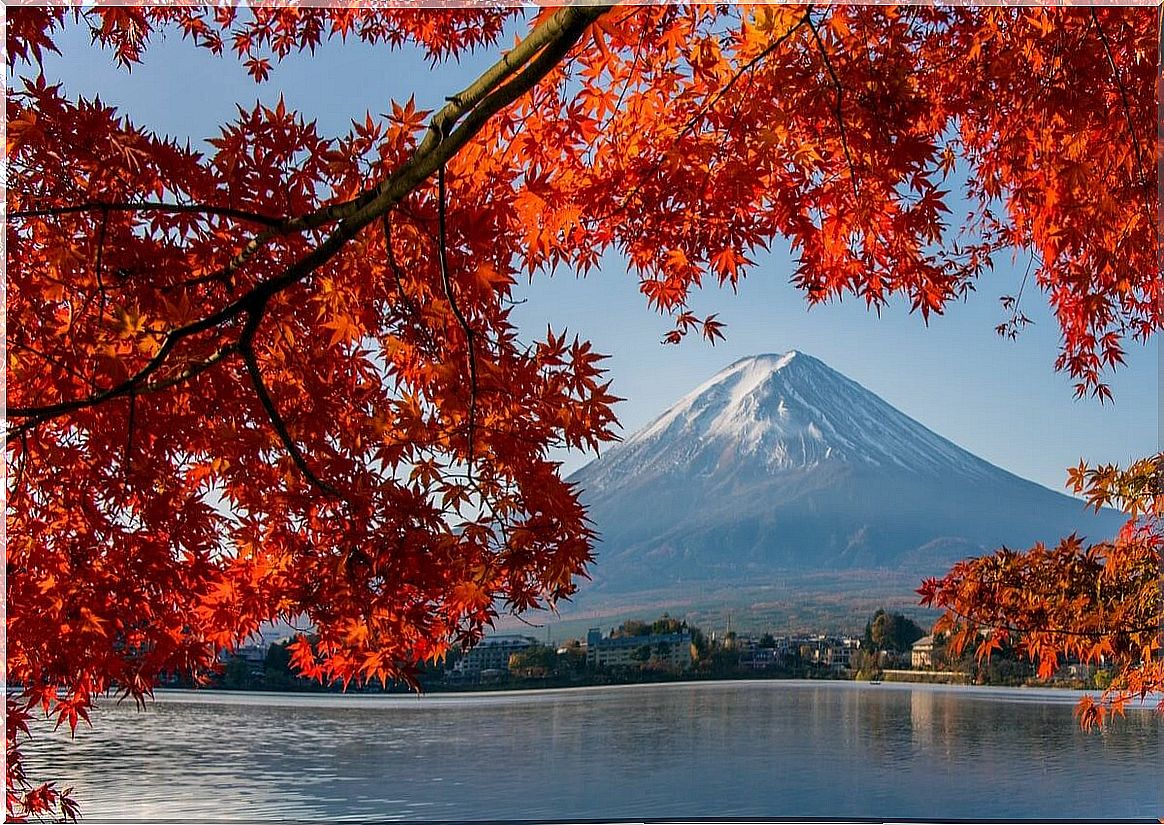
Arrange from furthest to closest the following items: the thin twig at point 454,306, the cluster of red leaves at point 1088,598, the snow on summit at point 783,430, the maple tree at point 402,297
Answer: the snow on summit at point 783,430, the cluster of red leaves at point 1088,598, the maple tree at point 402,297, the thin twig at point 454,306

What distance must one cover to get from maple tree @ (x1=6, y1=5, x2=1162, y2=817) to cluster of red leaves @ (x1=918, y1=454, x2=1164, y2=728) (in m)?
0.01

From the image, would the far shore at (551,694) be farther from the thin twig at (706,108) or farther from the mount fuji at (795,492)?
the thin twig at (706,108)

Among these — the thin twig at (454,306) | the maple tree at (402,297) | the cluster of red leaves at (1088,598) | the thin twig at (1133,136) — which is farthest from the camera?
the cluster of red leaves at (1088,598)

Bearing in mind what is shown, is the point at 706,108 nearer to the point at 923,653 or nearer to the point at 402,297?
the point at 402,297

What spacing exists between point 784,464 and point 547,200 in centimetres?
963

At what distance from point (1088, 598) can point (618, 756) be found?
6.30 meters

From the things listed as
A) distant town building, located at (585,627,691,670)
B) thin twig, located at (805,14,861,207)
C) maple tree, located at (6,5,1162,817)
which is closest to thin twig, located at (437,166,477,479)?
maple tree, located at (6,5,1162,817)

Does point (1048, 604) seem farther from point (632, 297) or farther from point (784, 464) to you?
point (784, 464)

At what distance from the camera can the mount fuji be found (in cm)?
1048

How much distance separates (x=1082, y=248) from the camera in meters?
3.05

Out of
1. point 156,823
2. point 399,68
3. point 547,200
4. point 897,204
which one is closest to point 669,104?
point 547,200

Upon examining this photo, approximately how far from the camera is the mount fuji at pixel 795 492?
1048 cm

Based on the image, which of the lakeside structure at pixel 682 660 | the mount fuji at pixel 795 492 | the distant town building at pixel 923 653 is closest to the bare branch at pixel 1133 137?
the lakeside structure at pixel 682 660

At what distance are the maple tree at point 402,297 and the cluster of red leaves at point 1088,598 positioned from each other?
0.04 ft
